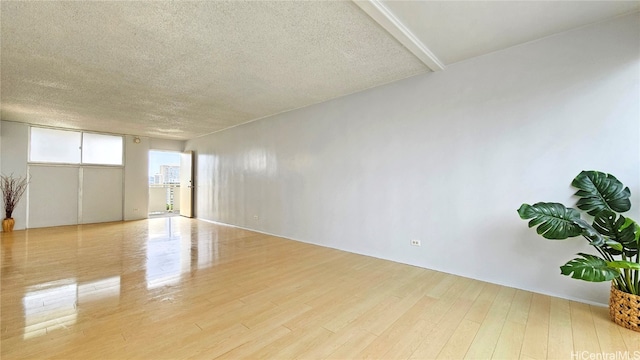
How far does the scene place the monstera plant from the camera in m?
1.97

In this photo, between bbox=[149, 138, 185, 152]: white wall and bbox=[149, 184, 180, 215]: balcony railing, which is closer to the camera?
bbox=[149, 138, 185, 152]: white wall

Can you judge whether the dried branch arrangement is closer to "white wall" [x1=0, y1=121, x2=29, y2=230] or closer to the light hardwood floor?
"white wall" [x1=0, y1=121, x2=29, y2=230]

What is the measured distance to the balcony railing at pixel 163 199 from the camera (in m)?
9.42

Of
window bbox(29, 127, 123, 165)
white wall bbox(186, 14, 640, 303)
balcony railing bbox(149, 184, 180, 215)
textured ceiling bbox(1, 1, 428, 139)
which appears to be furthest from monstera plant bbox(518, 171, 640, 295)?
balcony railing bbox(149, 184, 180, 215)

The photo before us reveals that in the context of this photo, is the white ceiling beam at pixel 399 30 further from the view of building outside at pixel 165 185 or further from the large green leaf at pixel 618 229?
the view of building outside at pixel 165 185

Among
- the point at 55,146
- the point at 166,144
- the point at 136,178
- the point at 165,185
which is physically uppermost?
the point at 166,144

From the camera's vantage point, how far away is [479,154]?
122 inches

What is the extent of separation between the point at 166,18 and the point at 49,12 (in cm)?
95

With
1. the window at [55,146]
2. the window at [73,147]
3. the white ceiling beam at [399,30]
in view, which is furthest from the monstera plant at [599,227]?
the window at [55,146]

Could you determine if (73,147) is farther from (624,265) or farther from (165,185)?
(624,265)

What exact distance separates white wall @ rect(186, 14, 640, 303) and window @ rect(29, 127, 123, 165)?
6.27 meters

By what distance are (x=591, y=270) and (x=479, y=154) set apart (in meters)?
1.55

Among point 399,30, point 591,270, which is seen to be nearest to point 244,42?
point 399,30

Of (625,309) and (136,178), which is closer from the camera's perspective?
(625,309)
